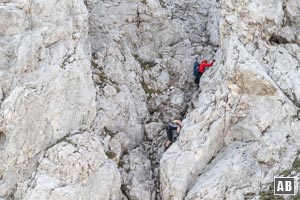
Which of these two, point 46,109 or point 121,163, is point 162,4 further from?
point 46,109

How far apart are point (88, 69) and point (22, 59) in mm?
4096

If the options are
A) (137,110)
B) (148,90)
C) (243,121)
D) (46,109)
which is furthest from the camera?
(148,90)

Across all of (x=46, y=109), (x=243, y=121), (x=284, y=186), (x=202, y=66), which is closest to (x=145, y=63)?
(x=202, y=66)

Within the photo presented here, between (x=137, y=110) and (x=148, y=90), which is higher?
(x=148, y=90)

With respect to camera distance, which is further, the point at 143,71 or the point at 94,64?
the point at 143,71

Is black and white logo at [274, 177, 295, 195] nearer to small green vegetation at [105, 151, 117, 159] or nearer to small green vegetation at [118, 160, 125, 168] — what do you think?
small green vegetation at [118, 160, 125, 168]

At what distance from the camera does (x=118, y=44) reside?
29672mm

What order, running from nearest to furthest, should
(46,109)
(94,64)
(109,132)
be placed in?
(46,109), (109,132), (94,64)

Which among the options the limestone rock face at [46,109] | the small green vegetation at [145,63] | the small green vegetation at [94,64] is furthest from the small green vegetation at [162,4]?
the limestone rock face at [46,109]

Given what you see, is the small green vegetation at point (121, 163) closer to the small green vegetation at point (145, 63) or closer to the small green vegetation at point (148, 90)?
the small green vegetation at point (148, 90)

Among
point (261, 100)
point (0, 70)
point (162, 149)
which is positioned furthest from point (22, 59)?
point (261, 100)

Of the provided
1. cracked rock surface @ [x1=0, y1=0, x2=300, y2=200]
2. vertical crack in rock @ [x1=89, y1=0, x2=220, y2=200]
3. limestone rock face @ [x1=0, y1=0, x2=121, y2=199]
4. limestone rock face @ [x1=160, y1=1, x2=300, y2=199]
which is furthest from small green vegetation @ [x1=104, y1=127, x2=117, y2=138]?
limestone rock face @ [x1=160, y1=1, x2=300, y2=199]

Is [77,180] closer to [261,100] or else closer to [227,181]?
[227,181]

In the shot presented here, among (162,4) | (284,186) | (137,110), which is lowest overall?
(284,186)
